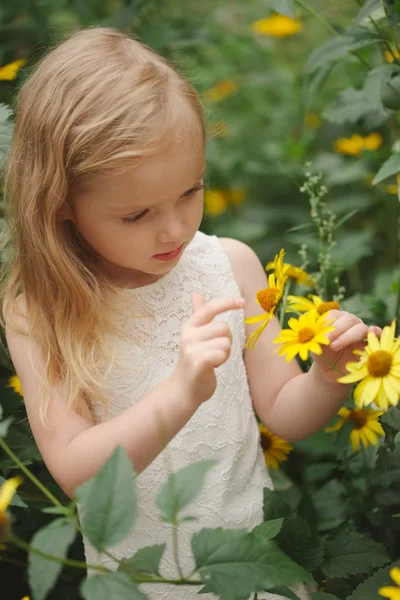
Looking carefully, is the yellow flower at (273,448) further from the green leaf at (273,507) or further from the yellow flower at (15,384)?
the yellow flower at (15,384)

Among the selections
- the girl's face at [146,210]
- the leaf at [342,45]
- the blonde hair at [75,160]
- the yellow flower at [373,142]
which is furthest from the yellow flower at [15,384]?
the yellow flower at [373,142]

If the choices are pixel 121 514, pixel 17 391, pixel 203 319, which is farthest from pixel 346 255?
pixel 121 514

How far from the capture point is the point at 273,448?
1310mm

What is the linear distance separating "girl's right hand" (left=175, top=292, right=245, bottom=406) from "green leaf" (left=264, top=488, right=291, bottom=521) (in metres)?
0.26

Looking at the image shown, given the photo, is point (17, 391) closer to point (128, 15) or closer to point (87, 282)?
point (87, 282)

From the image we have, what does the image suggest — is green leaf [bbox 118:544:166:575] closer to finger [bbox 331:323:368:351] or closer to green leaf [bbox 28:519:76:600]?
green leaf [bbox 28:519:76:600]

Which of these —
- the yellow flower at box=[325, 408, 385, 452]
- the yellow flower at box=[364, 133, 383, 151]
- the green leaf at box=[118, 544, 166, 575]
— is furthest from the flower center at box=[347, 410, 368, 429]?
the yellow flower at box=[364, 133, 383, 151]

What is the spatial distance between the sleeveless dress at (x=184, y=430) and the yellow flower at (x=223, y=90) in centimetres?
176

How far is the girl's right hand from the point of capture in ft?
2.78

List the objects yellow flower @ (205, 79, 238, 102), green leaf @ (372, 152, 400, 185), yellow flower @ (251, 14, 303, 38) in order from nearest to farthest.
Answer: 1. green leaf @ (372, 152, 400, 185)
2. yellow flower @ (251, 14, 303, 38)
3. yellow flower @ (205, 79, 238, 102)

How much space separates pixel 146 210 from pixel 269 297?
193 mm

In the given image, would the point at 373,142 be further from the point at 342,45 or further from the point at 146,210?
the point at 146,210

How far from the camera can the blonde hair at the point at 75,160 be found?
0.99 meters

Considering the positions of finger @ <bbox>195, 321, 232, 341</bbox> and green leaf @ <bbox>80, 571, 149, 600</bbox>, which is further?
finger @ <bbox>195, 321, 232, 341</bbox>
